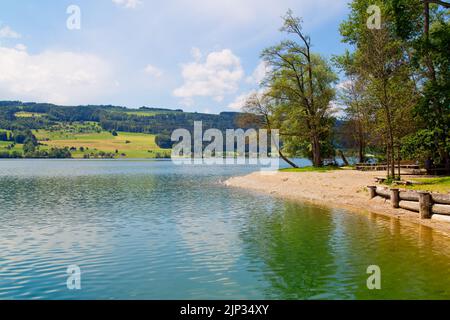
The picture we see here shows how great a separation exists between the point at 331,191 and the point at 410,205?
1221cm

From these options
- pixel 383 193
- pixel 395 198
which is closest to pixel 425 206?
pixel 395 198

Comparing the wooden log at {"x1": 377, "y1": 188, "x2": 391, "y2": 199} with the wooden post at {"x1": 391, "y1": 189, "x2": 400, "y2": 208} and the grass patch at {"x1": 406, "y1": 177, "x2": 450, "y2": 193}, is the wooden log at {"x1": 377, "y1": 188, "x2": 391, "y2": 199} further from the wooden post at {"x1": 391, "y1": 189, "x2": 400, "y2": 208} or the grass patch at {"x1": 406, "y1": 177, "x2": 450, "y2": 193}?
the grass patch at {"x1": 406, "y1": 177, "x2": 450, "y2": 193}

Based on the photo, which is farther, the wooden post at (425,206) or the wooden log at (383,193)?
the wooden log at (383,193)

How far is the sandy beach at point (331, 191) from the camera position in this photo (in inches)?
1112

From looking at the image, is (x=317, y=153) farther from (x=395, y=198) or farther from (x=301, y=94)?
(x=395, y=198)

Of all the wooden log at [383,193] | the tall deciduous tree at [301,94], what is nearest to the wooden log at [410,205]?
the wooden log at [383,193]

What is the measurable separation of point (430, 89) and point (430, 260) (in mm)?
27292

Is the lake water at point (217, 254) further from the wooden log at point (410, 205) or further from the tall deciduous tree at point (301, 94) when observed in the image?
the tall deciduous tree at point (301, 94)

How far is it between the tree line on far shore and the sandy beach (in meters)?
5.11

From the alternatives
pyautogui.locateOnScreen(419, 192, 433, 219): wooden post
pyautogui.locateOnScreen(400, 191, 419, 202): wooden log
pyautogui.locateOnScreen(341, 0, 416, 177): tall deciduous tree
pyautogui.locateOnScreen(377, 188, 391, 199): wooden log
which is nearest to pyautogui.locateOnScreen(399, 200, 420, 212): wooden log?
pyautogui.locateOnScreen(400, 191, 419, 202): wooden log

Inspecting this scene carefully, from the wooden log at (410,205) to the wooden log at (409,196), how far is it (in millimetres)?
234

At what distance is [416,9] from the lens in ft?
136
